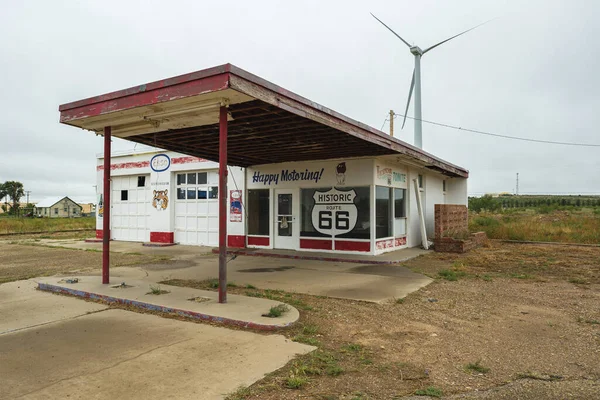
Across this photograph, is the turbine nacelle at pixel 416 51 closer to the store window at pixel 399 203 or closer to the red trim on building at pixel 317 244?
the store window at pixel 399 203

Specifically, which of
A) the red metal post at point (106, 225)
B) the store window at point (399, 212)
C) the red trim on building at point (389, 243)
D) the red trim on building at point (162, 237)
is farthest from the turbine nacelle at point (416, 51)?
the red metal post at point (106, 225)

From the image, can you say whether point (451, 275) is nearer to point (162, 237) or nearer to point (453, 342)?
point (453, 342)

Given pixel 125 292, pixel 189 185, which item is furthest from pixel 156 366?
pixel 189 185

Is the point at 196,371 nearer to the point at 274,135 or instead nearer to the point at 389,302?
the point at 389,302

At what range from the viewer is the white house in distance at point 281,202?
1373 cm

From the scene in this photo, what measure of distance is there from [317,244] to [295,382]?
10.6 meters

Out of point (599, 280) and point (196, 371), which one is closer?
point (196, 371)

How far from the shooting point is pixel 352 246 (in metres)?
13.7

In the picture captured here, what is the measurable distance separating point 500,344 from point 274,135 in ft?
21.7

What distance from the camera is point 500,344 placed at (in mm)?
5051

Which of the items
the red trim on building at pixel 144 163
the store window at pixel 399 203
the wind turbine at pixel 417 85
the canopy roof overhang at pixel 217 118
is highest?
the wind turbine at pixel 417 85

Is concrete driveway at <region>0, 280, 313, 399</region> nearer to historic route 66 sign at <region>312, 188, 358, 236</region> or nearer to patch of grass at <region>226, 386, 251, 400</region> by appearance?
patch of grass at <region>226, 386, 251, 400</region>

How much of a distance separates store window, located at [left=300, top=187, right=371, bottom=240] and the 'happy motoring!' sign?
0.46 metres

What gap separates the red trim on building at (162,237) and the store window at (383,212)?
9509mm
